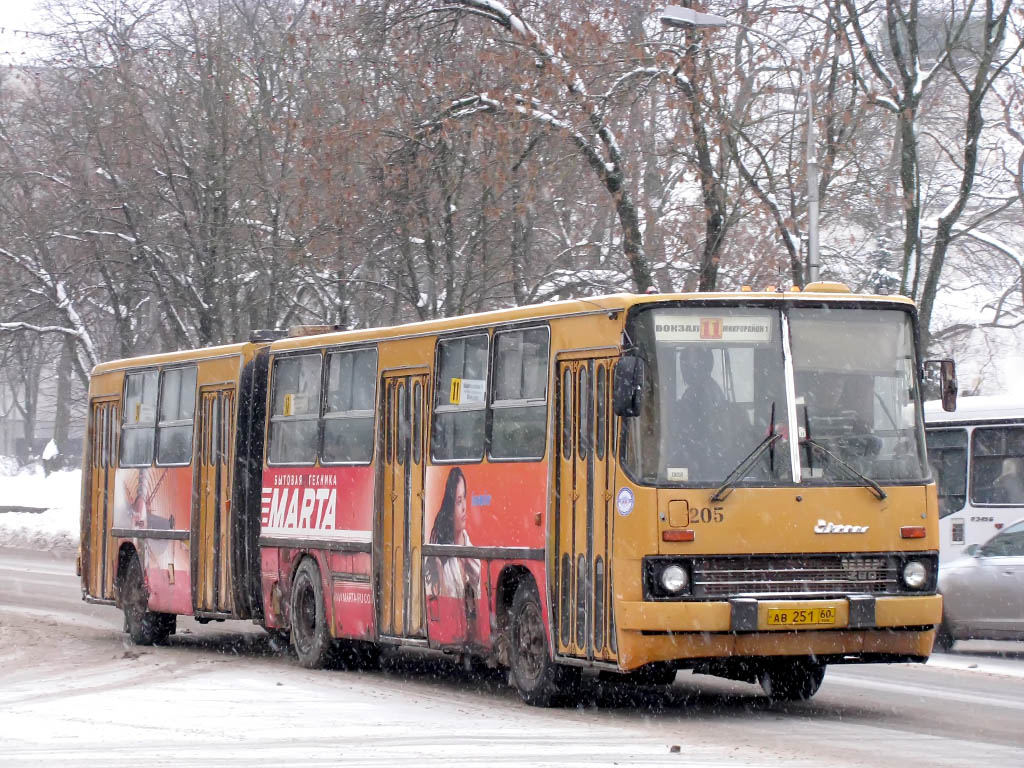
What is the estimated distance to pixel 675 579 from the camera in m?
11.1

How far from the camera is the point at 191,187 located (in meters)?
36.5

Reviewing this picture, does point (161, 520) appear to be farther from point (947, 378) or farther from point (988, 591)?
point (947, 378)

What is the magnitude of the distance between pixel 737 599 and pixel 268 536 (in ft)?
22.8

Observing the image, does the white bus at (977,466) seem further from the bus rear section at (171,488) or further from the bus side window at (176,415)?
the bus side window at (176,415)

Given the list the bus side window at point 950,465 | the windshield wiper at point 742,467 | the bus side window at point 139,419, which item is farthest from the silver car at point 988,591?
the bus side window at point 139,419

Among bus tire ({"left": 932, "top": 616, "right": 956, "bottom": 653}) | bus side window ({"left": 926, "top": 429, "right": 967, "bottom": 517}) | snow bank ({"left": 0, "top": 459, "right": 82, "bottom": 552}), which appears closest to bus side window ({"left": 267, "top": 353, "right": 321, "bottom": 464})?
bus tire ({"left": 932, "top": 616, "right": 956, "bottom": 653})

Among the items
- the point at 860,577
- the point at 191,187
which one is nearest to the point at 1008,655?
the point at 860,577

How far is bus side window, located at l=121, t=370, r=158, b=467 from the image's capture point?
1942 centimetres

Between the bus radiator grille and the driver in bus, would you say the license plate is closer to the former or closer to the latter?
the bus radiator grille

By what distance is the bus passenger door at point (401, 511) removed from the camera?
14258mm

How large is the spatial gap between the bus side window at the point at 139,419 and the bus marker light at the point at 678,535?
9.50 meters

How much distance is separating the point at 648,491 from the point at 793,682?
2.46 metres

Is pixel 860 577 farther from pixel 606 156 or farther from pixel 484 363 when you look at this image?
pixel 606 156

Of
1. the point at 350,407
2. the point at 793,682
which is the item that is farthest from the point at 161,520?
the point at 793,682
